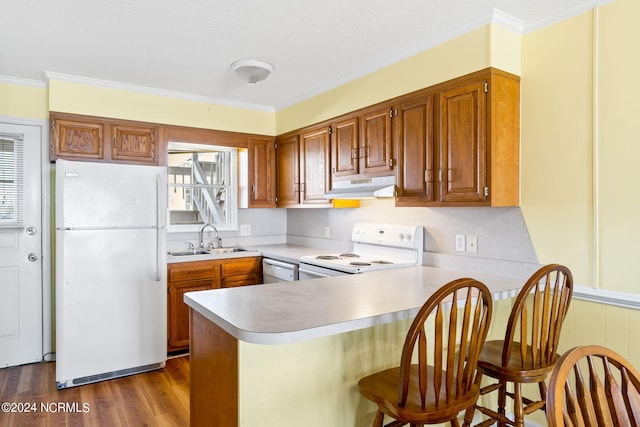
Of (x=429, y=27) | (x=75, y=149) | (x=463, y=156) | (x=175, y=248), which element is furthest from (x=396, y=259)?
(x=75, y=149)

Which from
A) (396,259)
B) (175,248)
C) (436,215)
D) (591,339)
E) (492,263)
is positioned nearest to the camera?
(591,339)

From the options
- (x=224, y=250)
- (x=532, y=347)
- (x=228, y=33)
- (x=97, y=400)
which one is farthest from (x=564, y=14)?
(x=97, y=400)

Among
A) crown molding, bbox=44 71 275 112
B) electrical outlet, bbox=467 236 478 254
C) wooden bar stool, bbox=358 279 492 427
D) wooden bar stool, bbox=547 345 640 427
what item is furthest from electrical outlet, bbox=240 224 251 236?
wooden bar stool, bbox=547 345 640 427

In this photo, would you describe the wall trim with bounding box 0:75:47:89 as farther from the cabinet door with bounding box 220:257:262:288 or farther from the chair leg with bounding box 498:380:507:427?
the chair leg with bounding box 498:380:507:427

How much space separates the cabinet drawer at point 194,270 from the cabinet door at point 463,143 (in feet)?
7.00

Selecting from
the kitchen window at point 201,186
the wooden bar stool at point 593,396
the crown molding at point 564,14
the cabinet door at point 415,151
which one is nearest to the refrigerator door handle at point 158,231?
the kitchen window at point 201,186

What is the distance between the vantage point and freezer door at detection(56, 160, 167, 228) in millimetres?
2908

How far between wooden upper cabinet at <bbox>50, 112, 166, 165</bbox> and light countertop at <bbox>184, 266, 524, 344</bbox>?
83.0 inches

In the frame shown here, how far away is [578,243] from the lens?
215cm

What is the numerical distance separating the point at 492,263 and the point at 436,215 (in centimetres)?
54

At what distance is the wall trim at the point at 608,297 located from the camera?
1.93 m

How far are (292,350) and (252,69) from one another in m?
2.13

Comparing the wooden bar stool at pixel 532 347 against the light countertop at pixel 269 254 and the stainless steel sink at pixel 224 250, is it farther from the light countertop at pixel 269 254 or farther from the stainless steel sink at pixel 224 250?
the stainless steel sink at pixel 224 250

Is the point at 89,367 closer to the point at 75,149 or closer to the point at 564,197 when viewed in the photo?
the point at 75,149
